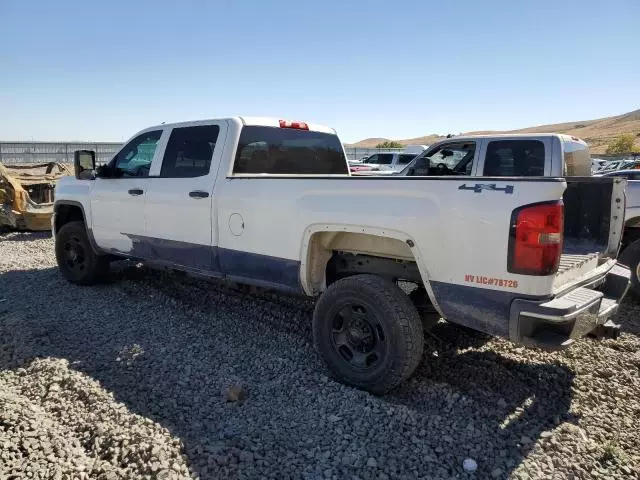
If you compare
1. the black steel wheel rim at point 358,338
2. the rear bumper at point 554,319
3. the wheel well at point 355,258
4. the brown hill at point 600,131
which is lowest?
the black steel wheel rim at point 358,338

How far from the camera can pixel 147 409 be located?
3.38 m

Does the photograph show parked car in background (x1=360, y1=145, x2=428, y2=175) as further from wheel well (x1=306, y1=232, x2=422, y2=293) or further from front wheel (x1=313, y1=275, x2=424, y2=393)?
front wheel (x1=313, y1=275, x2=424, y2=393)

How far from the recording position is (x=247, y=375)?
156 inches

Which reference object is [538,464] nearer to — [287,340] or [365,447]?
[365,447]

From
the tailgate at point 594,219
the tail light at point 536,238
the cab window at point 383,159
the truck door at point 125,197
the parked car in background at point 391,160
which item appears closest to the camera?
the tail light at point 536,238

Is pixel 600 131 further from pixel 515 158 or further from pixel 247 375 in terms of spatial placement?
pixel 247 375

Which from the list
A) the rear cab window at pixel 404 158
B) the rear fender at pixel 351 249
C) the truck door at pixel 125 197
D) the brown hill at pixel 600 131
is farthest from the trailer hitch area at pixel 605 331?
the brown hill at pixel 600 131

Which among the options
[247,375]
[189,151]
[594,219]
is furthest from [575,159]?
[247,375]

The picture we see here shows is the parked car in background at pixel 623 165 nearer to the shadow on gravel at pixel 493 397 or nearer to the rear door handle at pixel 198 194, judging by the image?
the shadow on gravel at pixel 493 397

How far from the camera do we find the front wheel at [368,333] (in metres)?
3.45

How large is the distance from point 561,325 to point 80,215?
605 cm

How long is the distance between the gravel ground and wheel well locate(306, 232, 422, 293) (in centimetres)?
77

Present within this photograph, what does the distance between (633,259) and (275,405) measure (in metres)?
4.79

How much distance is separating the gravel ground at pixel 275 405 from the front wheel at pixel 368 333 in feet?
0.50
